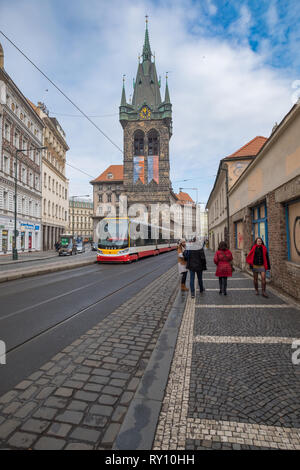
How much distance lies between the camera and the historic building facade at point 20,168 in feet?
91.4

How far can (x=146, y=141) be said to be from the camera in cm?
6600

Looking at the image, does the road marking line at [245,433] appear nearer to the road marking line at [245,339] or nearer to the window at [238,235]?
the road marking line at [245,339]

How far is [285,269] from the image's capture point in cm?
771

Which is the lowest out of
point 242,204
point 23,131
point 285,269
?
point 285,269

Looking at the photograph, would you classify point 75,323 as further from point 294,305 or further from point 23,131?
point 23,131

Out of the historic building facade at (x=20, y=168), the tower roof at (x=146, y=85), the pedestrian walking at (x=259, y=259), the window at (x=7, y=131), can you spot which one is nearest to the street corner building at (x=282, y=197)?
the pedestrian walking at (x=259, y=259)

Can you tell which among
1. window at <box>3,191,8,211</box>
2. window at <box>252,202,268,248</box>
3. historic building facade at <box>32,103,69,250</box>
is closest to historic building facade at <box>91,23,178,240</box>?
historic building facade at <box>32,103,69,250</box>

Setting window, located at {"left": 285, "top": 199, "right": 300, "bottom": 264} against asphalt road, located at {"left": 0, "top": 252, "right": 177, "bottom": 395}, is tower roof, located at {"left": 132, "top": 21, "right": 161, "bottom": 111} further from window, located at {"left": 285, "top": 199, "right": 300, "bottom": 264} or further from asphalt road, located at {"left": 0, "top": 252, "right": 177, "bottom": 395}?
asphalt road, located at {"left": 0, "top": 252, "right": 177, "bottom": 395}

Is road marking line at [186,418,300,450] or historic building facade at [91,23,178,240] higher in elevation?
historic building facade at [91,23,178,240]

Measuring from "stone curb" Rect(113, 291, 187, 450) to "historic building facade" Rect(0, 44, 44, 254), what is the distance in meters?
23.6

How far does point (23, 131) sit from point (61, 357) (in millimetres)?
35387

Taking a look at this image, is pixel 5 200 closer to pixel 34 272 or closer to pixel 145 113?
pixel 34 272

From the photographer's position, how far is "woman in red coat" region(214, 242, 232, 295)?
7.62m
